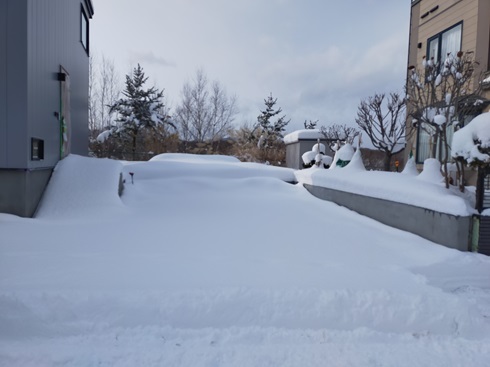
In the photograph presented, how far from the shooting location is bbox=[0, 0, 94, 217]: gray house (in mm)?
5695

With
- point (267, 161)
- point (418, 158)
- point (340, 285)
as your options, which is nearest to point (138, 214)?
point (340, 285)

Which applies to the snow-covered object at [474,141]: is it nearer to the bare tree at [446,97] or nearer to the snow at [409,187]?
the snow at [409,187]

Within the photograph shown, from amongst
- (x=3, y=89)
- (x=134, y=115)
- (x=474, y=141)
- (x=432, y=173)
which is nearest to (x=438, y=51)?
(x=432, y=173)

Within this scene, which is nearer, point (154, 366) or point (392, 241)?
point (154, 366)

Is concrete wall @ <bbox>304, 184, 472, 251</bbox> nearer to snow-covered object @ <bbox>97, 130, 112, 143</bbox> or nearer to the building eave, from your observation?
the building eave

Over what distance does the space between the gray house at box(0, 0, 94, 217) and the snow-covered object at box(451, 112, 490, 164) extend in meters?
6.58

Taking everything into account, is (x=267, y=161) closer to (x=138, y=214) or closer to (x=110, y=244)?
(x=138, y=214)

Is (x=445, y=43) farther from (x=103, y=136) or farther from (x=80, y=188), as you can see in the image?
(x=103, y=136)

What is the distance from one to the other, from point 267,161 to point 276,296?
18151 mm

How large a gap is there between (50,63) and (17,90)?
1653mm

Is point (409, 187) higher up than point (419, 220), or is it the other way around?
point (409, 187)

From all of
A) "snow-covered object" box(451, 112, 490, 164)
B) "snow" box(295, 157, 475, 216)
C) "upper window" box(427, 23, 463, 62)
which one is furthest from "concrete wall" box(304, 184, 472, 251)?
"upper window" box(427, 23, 463, 62)

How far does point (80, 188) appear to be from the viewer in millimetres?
7027

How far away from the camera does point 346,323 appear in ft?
10.2
